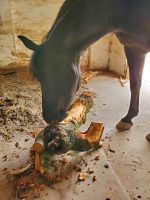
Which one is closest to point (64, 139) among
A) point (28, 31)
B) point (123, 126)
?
point (123, 126)

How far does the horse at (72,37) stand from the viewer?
5.34ft

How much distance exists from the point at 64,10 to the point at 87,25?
0.54ft

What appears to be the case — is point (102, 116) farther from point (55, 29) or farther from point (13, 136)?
point (55, 29)

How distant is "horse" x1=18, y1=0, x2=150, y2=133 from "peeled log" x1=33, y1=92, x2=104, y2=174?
0.10m

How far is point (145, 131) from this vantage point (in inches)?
95.8

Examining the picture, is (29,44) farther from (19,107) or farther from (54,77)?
(19,107)

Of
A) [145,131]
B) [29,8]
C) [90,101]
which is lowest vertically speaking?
[145,131]

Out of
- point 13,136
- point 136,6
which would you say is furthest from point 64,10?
point 13,136

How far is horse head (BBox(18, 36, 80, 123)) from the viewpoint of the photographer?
1626 mm

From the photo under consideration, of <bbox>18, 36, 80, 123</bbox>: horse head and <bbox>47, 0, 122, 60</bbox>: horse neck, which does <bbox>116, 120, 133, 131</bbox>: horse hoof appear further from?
<bbox>47, 0, 122, 60</bbox>: horse neck

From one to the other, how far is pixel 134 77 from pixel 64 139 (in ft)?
3.19

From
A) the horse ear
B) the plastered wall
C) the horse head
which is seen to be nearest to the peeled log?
the horse head

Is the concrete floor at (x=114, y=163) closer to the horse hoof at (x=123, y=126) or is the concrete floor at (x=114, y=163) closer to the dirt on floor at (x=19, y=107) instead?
the horse hoof at (x=123, y=126)

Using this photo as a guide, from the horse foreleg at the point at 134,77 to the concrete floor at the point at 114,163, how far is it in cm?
8
